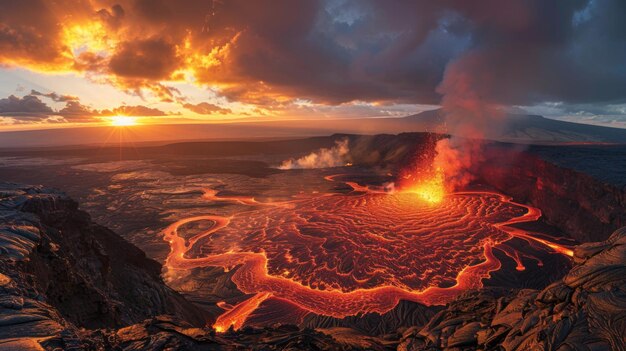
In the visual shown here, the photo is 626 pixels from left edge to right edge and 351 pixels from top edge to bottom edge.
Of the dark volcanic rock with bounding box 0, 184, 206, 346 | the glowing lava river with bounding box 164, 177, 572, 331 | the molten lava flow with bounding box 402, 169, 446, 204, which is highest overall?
the dark volcanic rock with bounding box 0, 184, 206, 346

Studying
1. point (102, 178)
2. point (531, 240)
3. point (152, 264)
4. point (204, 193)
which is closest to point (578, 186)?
point (531, 240)

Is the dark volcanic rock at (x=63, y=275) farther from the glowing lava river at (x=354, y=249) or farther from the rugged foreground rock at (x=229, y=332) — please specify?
the glowing lava river at (x=354, y=249)

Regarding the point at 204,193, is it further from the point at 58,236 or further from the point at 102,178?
the point at 58,236

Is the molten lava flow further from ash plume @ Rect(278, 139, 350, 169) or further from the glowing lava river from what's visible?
ash plume @ Rect(278, 139, 350, 169)

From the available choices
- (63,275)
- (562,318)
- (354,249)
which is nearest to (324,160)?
(354,249)

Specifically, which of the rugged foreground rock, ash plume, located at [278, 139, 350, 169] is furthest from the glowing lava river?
ash plume, located at [278, 139, 350, 169]
